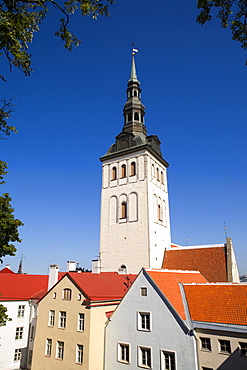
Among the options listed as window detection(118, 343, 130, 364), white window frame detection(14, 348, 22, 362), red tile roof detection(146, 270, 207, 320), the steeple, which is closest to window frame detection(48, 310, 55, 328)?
window detection(118, 343, 130, 364)

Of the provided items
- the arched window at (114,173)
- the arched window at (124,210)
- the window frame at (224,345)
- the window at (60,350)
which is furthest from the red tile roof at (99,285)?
the arched window at (114,173)

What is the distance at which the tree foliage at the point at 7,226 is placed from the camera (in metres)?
15.6

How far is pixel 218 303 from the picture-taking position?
16.5 meters

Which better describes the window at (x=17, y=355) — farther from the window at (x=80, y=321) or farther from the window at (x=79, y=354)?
the window at (x=80, y=321)

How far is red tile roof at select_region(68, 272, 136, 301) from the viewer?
2011 centimetres

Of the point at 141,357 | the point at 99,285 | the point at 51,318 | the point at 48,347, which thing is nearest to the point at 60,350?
the point at 48,347

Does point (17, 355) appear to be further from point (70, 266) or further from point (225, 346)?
point (225, 346)

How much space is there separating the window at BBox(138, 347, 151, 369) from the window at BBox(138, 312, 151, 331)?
3.84 feet

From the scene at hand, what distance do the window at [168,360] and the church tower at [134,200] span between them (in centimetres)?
1381

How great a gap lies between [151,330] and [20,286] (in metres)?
17.6

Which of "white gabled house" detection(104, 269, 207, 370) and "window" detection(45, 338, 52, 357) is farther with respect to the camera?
"window" detection(45, 338, 52, 357)

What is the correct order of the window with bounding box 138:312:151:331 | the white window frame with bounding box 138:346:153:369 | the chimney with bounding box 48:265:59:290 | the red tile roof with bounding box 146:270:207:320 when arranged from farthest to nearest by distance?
the chimney with bounding box 48:265:59:290 → the window with bounding box 138:312:151:331 → the red tile roof with bounding box 146:270:207:320 → the white window frame with bounding box 138:346:153:369

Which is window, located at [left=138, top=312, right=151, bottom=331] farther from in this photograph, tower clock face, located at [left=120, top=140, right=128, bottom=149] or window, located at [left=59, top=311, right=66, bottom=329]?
tower clock face, located at [left=120, top=140, right=128, bottom=149]

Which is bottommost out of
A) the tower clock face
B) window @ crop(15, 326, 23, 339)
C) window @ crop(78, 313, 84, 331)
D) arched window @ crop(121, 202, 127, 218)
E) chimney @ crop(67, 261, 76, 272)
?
window @ crop(15, 326, 23, 339)
